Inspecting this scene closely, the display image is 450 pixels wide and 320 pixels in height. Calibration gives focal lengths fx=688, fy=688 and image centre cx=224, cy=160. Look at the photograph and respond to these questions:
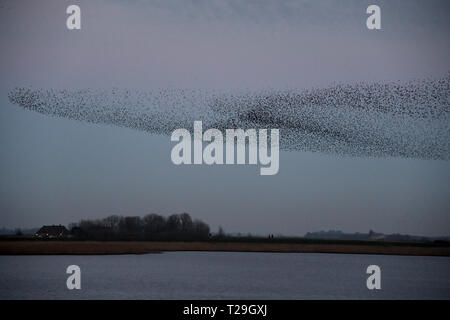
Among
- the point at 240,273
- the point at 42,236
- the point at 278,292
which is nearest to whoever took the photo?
the point at 278,292

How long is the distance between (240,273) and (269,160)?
2260cm

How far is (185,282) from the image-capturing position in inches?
1300

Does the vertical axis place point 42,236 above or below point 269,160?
below
